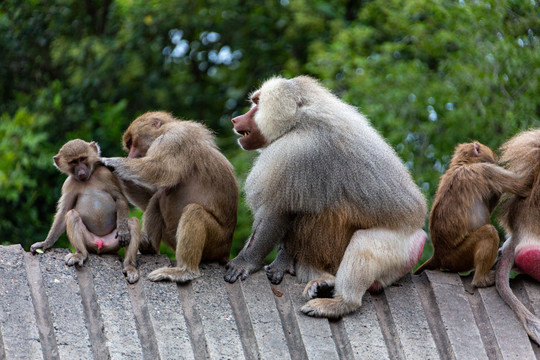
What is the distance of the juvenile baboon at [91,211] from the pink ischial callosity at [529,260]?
8.69 ft

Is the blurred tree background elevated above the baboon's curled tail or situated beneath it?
situated beneath

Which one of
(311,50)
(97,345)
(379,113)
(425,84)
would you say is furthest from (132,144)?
(311,50)

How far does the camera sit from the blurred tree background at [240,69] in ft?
32.9

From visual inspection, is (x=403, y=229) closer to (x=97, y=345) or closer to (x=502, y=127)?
(x=97, y=345)

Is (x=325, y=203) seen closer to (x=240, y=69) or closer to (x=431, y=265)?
(x=431, y=265)

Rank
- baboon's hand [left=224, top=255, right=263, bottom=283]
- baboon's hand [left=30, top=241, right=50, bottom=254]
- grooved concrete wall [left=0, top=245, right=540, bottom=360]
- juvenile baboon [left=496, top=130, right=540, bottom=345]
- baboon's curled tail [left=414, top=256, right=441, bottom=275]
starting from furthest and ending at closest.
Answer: baboon's curled tail [left=414, top=256, right=441, bottom=275] → juvenile baboon [left=496, top=130, right=540, bottom=345] → baboon's hand [left=224, top=255, right=263, bottom=283] → baboon's hand [left=30, top=241, right=50, bottom=254] → grooved concrete wall [left=0, top=245, right=540, bottom=360]

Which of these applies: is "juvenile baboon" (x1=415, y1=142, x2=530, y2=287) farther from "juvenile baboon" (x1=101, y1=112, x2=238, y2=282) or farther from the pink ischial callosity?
"juvenile baboon" (x1=101, y1=112, x2=238, y2=282)

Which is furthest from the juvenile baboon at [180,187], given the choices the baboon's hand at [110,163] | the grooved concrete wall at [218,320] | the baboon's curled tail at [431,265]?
the baboon's curled tail at [431,265]

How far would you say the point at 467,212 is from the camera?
5.89m

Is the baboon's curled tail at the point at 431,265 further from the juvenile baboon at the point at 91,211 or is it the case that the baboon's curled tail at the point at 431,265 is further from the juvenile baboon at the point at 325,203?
the juvenile baboon at the point at 91,211

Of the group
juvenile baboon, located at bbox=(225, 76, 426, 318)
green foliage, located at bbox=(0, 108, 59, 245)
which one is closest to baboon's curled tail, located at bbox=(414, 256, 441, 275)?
juvenile baboon, located at bbox=(225, 76, 426, 318)

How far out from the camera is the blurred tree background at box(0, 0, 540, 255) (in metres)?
10.0

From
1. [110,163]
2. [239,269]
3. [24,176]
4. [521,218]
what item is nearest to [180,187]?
[110,163]

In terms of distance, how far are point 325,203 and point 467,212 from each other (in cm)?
104
